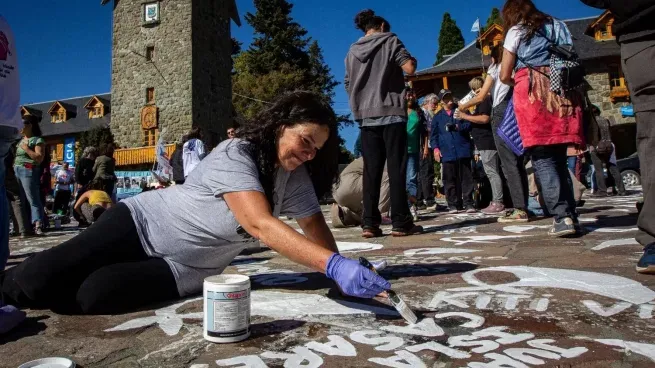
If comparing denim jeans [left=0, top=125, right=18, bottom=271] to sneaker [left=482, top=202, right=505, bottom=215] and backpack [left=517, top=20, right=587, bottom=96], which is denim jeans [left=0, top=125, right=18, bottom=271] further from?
sneaker [left=482, top=202, right=505, bottom=215]

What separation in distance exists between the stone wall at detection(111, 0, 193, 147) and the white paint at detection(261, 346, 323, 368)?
27.0 metres

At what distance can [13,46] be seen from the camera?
2334 mm

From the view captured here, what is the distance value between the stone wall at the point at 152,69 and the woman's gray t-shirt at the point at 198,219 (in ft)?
86.0

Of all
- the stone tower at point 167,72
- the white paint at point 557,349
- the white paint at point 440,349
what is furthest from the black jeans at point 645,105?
the stone tower at point 167,72

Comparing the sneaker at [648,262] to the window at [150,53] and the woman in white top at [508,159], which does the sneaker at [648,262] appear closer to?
the woman in white top at [508,159]

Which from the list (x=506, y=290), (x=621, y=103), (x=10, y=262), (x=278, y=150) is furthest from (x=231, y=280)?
(x=621, y=103)

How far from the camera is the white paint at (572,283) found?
1.80m

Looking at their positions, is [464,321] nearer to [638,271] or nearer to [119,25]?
[638,271]

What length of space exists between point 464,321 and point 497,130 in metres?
2.94

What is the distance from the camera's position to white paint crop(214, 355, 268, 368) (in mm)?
1239

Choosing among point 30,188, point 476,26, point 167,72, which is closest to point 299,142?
point 30,188

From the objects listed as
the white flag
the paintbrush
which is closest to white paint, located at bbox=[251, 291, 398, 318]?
the paintbrush

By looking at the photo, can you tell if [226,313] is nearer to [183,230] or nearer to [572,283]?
[183,230]

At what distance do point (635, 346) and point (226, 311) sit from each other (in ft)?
3.60
